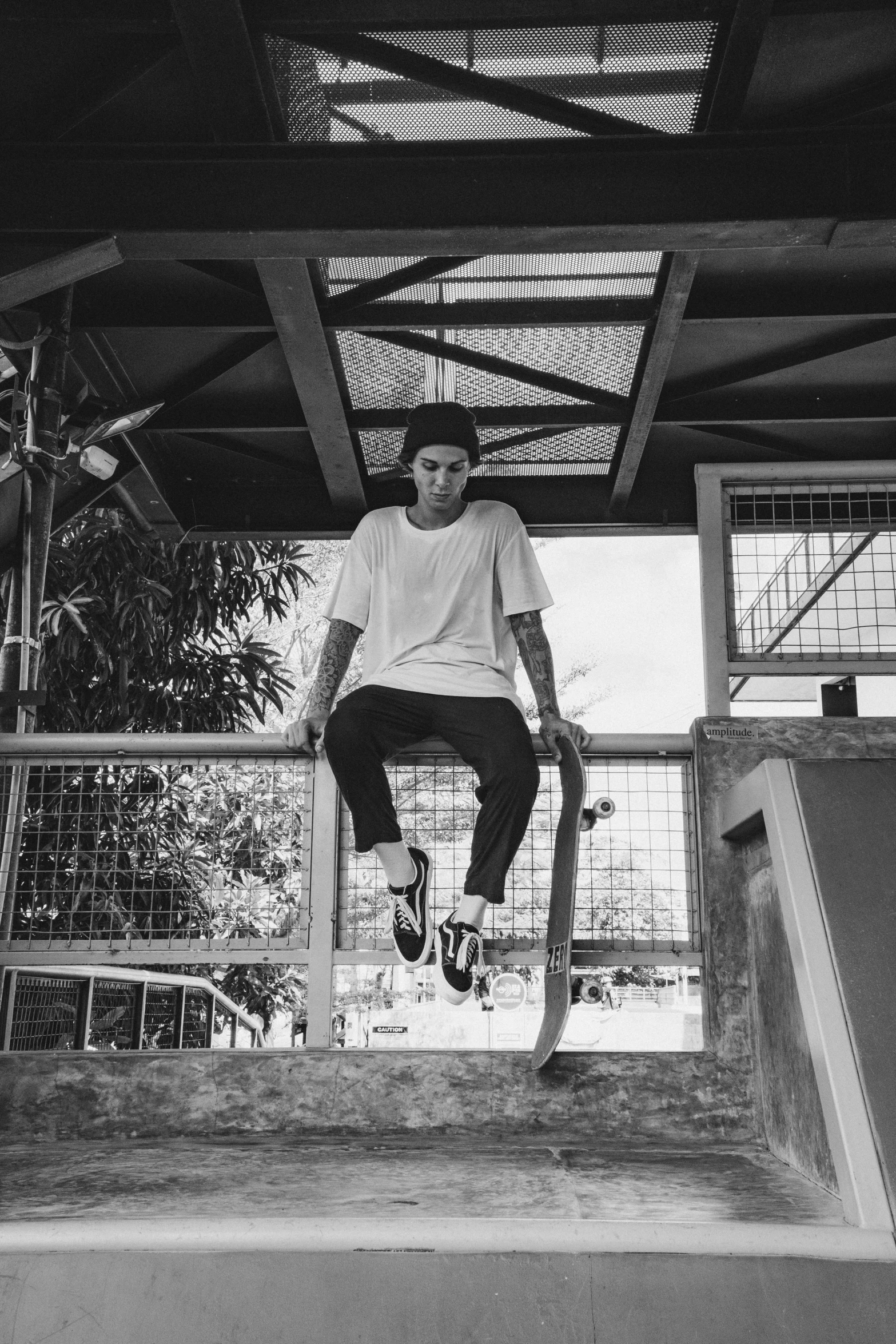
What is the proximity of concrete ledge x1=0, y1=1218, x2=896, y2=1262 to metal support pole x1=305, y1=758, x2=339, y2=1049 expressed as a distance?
1.42 metres

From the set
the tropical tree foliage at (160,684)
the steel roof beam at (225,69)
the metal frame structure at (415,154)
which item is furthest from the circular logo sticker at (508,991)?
the steel roof beam at (225,69)

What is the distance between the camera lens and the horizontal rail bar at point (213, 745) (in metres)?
3.09

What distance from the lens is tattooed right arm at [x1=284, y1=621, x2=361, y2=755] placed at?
305cm

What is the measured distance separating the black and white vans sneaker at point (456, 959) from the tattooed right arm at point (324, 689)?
66cm

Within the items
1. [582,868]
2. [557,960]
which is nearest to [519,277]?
[582,868]

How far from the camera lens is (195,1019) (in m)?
6.59

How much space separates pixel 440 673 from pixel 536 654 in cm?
34

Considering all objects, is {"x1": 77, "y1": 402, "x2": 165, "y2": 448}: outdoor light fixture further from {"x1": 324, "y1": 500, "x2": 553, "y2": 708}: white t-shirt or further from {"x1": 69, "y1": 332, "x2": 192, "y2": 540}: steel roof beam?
{"x1": 324, "y1": 500, "x2": 553, "y2": 708}: white t-shirt

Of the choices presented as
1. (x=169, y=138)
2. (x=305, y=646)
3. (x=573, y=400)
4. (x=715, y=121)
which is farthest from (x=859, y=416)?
(x=305, y=646)

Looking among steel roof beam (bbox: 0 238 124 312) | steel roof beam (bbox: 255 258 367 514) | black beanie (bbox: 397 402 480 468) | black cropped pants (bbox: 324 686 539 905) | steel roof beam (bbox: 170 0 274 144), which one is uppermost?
steel roof beam (bbox: 170 0 274 144)

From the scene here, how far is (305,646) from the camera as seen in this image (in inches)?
696

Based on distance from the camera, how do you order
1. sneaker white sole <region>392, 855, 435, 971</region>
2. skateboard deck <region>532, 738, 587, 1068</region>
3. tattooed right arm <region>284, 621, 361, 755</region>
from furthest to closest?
tattooed right arm <region>284, 621, 361, 755</region> → sneaker white sole <region>392, 855, 435, 971</region> → skateboard deck <region>532, 738, 587, 1068</region>

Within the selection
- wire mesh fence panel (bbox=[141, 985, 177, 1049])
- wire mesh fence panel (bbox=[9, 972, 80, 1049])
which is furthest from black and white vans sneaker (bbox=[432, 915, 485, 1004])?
wire mesh fence panel (bbox=[141, 985, 177, 1049])

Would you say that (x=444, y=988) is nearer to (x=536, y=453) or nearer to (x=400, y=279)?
(x=400, y=279)
